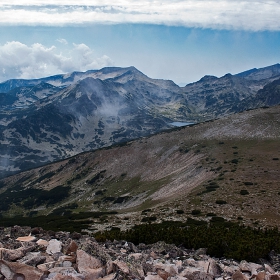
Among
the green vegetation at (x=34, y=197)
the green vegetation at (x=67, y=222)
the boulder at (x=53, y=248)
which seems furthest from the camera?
the green vegetation at (x=34, y=197)

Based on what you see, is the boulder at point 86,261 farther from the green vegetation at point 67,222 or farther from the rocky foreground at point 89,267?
the green vegetation at point 67,222

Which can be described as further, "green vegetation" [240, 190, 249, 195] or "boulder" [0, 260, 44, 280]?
"green vegetation" [240, 190, 249, 195]

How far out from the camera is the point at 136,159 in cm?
11600

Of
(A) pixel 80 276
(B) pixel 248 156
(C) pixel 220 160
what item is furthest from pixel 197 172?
(A) pixel 80 276

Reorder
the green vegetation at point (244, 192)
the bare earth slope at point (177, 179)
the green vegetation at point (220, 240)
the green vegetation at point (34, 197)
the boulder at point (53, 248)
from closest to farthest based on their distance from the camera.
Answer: the boulder at point (53, 248) < the green vegetation at point (220, 240) < the bare earth slope at point (177, 179) < the green vegetation at point (244, 192) < the green vegetation at point (34, 197)

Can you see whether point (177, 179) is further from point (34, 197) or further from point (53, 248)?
point (34, 197)

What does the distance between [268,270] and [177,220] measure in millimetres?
23280

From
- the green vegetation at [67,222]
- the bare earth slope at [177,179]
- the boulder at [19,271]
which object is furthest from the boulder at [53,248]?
the bare earth slope at [177,179]

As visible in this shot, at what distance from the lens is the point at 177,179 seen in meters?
75.0

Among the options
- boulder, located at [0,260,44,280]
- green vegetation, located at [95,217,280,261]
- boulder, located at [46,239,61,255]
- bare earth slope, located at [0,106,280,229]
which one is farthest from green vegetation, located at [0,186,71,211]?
boulder, located at [0,260,44,280]

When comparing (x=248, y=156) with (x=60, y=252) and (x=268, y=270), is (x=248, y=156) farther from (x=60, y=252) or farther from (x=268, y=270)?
(x=60, y=252)

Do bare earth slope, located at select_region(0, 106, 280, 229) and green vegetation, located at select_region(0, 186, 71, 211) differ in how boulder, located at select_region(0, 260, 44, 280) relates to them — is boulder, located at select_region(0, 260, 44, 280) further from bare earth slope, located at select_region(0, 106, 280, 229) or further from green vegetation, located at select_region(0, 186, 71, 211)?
green vegetation, located at select_region(0, 186, 71, 211)

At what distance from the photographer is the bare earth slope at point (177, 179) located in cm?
4441

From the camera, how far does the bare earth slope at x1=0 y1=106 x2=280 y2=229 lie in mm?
44406
